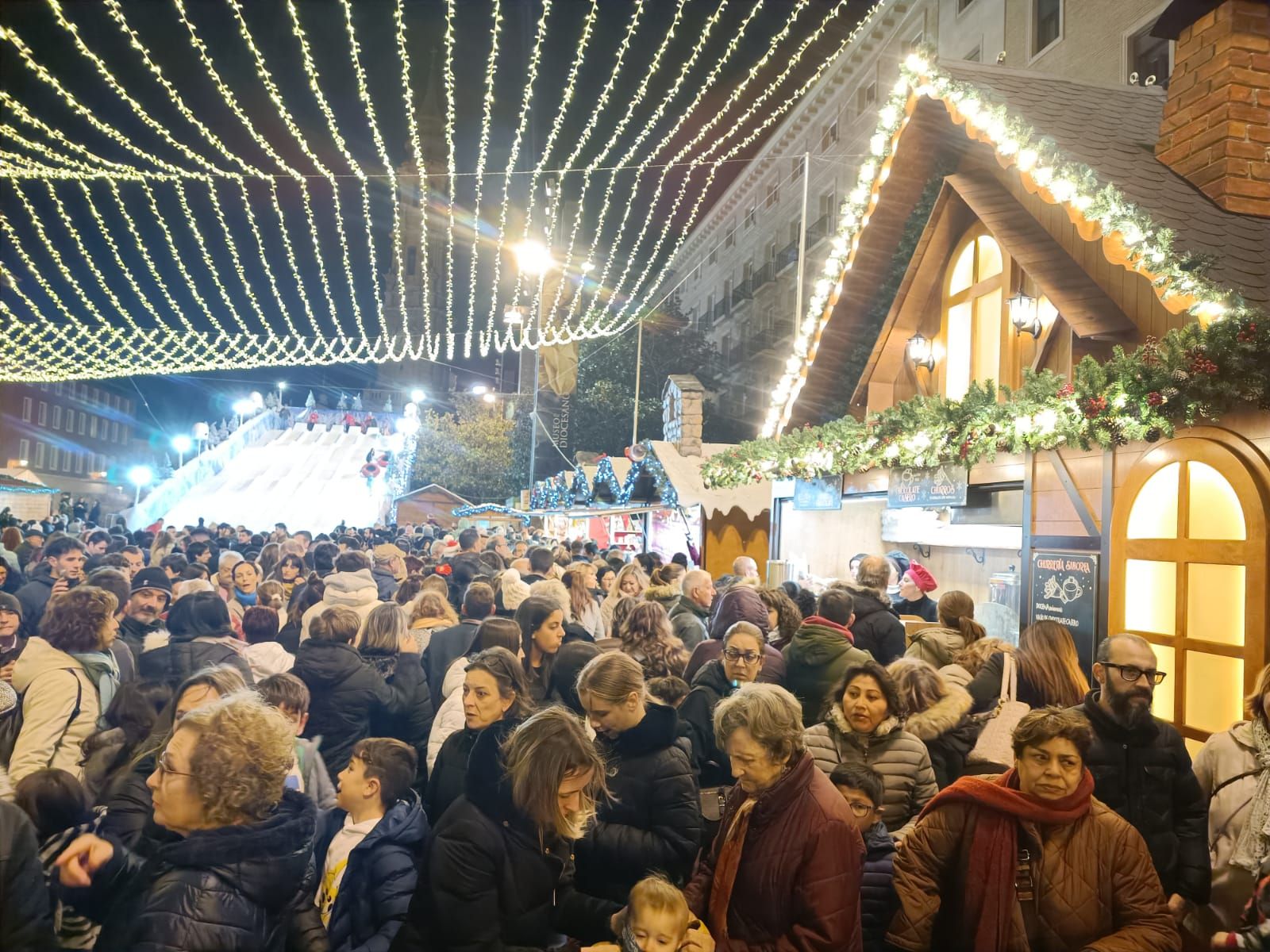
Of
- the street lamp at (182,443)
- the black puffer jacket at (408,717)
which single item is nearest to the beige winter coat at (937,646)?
the black puffer jacket at (408,717)

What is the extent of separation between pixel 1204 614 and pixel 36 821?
21.6 feet

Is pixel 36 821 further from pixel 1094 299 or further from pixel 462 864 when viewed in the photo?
pixel 1094 299

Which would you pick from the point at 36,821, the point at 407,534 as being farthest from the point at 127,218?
the point at 36,821

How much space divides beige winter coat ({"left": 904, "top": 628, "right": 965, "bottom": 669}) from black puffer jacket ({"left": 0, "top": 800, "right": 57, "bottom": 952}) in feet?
13.8

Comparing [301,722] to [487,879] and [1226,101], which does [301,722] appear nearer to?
[487,879]

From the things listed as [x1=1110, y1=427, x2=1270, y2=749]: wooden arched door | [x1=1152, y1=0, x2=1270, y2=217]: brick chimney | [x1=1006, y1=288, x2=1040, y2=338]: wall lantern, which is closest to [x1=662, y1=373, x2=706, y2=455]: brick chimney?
[x1=1006, y1=288, x2=1040, y2=338]: wall lantern

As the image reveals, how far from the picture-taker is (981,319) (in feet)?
31.7

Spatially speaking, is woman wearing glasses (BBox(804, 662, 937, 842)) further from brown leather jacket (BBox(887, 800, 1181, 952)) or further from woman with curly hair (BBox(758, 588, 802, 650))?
woman with curly hair (BBox(758, 588, 802, 650))

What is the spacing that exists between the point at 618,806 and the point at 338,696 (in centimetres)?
210

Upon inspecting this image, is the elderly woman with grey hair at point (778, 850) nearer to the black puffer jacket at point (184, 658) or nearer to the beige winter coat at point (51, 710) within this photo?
the beige winter coat at point (51, 710)

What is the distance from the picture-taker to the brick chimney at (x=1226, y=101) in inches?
282

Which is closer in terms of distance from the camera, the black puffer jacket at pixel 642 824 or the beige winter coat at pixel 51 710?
the black puffer jacket at pixel 642 824

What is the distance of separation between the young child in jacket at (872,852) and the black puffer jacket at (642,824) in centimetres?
60

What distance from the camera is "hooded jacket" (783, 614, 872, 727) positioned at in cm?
511
